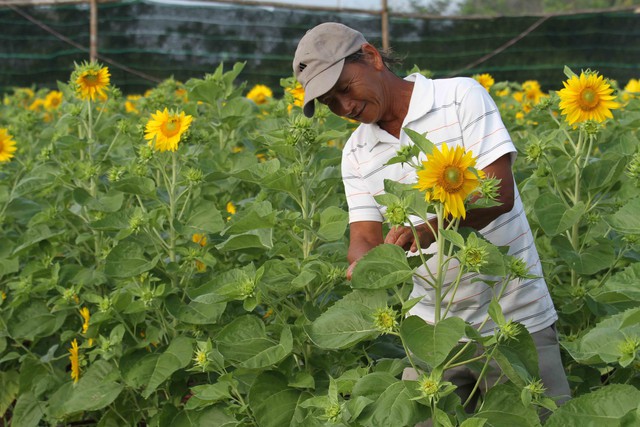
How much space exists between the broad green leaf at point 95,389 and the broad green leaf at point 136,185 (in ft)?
1.72

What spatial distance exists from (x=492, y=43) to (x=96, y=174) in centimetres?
766

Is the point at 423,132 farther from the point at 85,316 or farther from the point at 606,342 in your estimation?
the point at 85,316

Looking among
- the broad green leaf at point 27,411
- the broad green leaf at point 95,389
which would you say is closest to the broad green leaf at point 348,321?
the broad green leaf at point 95,389

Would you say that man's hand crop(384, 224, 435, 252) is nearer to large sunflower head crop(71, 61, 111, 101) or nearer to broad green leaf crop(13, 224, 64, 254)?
broad green leaf crop(13, 224, 64, 254)

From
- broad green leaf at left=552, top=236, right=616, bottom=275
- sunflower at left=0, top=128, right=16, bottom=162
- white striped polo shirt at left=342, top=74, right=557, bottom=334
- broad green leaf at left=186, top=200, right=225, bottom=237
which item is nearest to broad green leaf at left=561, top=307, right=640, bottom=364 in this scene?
white striped polo shirt at left=342, top=74, right=557, bottom=334

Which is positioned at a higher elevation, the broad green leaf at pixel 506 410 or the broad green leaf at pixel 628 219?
the broad green leaf at pixel 628 219

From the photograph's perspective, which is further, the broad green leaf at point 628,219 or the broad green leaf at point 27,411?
the broad green leaf at point 27,411

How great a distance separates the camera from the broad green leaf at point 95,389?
10.3 feet

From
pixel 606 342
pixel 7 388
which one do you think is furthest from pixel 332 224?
pixel 7 388

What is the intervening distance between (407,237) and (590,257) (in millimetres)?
906

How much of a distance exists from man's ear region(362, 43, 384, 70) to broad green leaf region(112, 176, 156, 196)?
0.81 m

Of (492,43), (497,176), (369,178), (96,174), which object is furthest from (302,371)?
(492,43)

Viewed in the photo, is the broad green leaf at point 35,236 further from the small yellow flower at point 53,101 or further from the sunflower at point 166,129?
the small yellow flower at point 53,101

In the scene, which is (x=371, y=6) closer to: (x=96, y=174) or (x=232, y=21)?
(x=232, y=21)
